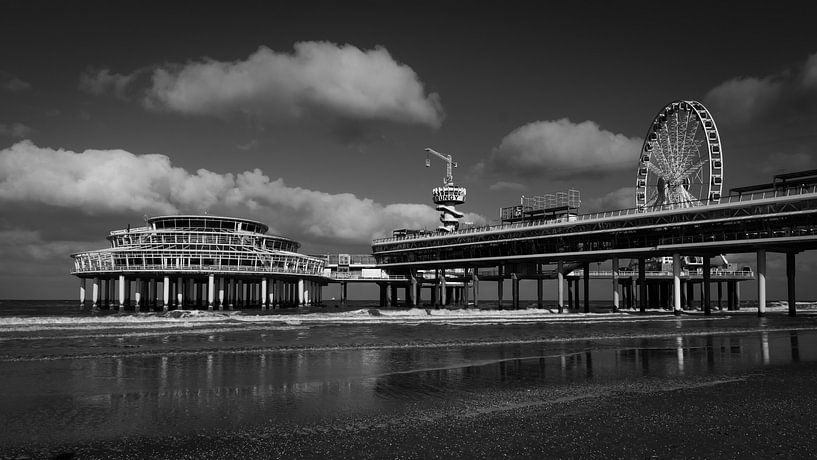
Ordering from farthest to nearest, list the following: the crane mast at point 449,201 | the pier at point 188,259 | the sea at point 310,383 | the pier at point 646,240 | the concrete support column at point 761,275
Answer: the crane mast at point 449,201, the pier at point 188,259, the concrete support column at point 761,275, the pier at point 646,240, the sea at point 310,383

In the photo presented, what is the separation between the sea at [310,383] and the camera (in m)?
12.7

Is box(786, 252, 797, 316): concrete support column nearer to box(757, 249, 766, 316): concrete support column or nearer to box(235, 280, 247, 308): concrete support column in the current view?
box(757, 249, 766, 316): concrete support column

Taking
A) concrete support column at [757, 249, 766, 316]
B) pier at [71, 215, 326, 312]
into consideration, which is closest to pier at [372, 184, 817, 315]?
concrete support column at [757, 249, 766, 316]

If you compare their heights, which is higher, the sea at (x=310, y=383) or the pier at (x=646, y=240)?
the pier at (x=646, y=240)

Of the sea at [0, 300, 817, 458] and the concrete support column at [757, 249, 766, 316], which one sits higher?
the concrete support column at [757, 249, 766, 316]

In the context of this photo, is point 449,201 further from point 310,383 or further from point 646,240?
point 310,383

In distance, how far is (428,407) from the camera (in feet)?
52.6

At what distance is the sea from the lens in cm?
1266

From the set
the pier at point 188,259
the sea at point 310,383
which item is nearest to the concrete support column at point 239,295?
the pier at point 188,259

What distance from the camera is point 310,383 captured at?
20047mm

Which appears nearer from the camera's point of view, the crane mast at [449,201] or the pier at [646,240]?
the pier at [646,240]

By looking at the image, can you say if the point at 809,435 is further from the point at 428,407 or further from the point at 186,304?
the point at 186,304

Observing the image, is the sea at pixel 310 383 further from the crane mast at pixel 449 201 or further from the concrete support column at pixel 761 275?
the crane mast at pixel 449 201

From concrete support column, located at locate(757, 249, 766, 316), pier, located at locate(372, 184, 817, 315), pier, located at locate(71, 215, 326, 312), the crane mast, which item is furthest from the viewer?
the crane mast
